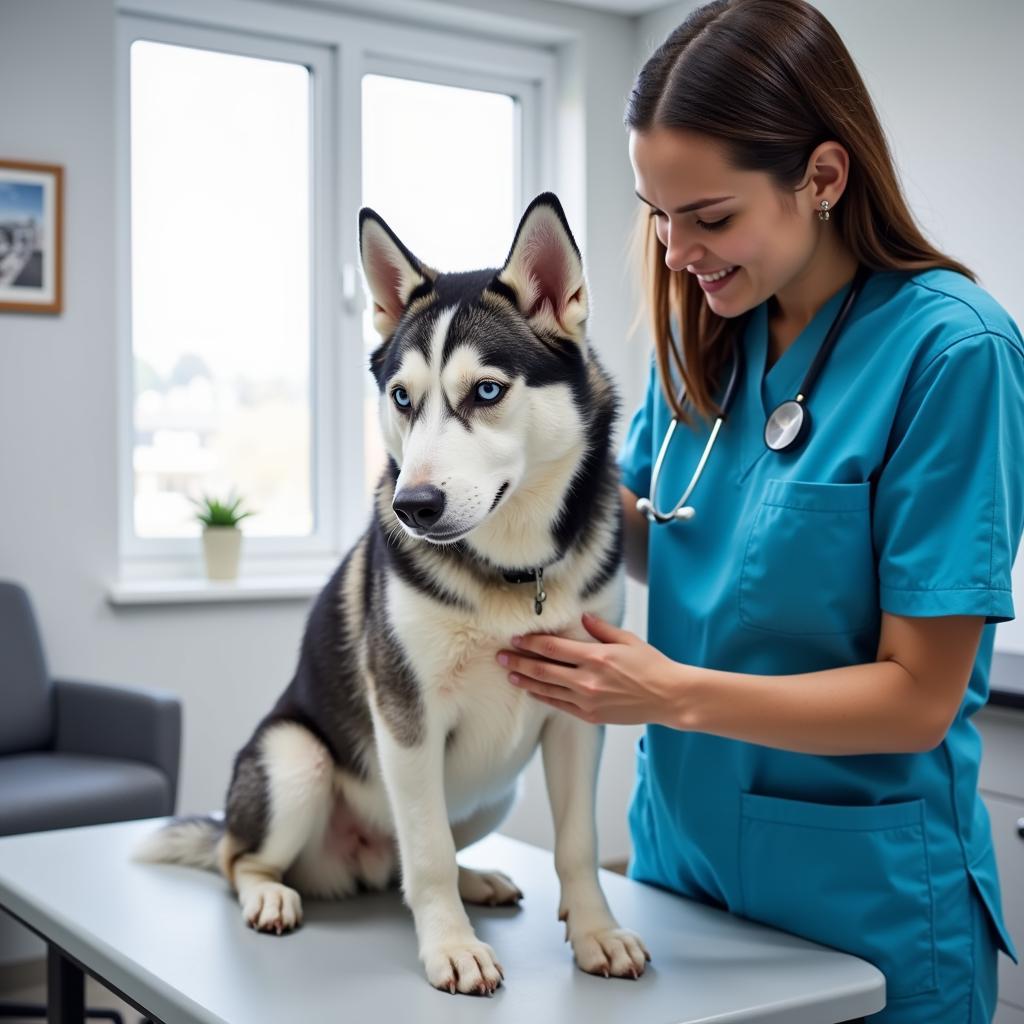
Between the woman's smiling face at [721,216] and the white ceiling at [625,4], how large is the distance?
330 cm

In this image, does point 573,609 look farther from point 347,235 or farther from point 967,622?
point 347,235

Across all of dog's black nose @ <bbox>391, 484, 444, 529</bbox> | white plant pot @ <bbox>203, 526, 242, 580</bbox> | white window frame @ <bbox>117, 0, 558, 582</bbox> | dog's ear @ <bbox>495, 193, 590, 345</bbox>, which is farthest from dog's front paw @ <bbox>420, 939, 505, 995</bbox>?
white window frame @ <bbox>117, 0, 558, 582</bbox>

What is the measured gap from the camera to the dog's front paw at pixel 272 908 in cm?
127

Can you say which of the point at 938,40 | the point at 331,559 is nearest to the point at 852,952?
the point at 938,40

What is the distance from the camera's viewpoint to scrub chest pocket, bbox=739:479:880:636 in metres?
1.21

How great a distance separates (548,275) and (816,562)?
1.28ft

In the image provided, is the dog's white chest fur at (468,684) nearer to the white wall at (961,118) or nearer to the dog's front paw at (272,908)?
the dog's front paw at (272,908)

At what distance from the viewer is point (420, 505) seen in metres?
1.10

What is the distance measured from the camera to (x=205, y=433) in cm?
399

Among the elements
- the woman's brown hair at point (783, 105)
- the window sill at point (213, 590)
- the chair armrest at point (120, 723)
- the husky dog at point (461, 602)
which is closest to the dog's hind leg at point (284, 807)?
the husky dog at point (461, 602)

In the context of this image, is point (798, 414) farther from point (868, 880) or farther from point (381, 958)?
point (381, 958)

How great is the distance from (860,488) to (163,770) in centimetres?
233

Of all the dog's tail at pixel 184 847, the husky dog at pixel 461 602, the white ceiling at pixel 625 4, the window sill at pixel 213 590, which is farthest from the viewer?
the white ceiling at pixel 625 4

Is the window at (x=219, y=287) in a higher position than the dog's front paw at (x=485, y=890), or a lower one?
higher
